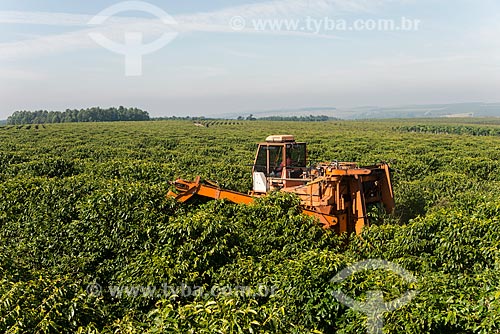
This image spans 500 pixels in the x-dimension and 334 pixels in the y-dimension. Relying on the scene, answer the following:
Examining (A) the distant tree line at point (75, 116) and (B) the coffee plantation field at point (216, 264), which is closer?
(B) the coffee plantation field at point (216, 264)

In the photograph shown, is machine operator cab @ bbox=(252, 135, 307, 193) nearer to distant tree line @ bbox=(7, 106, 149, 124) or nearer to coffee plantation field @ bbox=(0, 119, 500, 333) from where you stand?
coffee plantation field @ bbox=(0, 119, 500, 333)

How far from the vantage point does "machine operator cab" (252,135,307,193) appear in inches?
512

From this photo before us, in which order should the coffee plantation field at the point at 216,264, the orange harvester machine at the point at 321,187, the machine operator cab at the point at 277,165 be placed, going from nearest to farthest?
the coffee plantation field at the point at 216,264 → the orange harvester machine at the point at 321,187 → the machine operator cab at the point at 277,165

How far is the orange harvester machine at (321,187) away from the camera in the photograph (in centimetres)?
1070

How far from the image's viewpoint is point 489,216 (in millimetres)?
9953

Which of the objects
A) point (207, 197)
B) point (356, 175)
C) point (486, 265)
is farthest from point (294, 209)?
point (486, 265)

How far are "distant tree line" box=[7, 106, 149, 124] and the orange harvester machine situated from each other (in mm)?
131171

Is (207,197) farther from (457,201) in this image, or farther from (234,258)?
(457,201)

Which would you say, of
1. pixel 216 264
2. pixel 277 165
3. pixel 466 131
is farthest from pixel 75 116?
pixel 216 264

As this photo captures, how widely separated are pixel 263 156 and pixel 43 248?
656 cm

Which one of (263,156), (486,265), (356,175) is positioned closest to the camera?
(486,265)

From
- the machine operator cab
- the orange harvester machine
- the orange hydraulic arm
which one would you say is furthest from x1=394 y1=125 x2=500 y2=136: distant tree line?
the orange hydraulic arm

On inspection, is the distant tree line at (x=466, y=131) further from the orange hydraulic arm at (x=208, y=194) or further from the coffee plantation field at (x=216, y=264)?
the orange hydraulic arm at (x=208, y=194)

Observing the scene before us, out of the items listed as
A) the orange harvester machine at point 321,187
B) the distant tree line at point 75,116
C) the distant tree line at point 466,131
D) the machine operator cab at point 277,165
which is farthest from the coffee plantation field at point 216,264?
the distant tree line at point 75,116
